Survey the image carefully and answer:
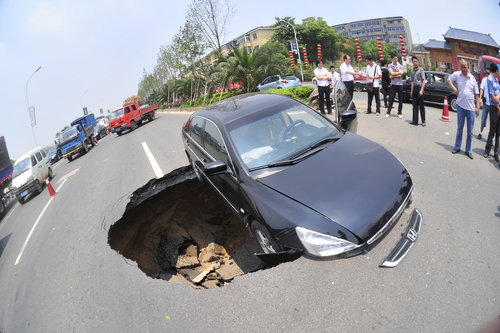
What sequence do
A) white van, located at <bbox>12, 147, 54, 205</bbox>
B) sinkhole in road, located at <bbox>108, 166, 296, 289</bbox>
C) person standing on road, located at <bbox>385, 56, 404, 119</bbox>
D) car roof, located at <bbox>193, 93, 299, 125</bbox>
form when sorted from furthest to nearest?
1. white van, located at <bbox>12, 147, 54, 205</bbox>
2. person standing on road, located at <bbox>385, 56, 404, 119</bbox>
3. sinkhole in road, located at <bbox>108, 166, 296, 289</bbox>
4. car roof, located at <bbox>193, 93, 299, 125</bbox>

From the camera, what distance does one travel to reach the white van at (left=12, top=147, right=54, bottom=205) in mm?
11641

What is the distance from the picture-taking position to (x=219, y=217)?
654 centimetres

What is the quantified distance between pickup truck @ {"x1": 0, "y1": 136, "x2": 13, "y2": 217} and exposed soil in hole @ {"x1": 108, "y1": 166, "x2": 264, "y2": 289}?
29.7 feet

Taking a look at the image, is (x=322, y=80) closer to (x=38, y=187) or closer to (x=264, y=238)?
(x=264, y=238)

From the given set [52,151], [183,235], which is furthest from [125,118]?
[183,235]

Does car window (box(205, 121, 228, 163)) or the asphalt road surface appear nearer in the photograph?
the asphalt road surface

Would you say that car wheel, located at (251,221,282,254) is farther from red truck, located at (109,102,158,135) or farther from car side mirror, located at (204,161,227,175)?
red truck, located at (109,102,158,135)

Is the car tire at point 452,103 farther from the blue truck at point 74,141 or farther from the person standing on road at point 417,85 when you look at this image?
the blue truck at point 74,141

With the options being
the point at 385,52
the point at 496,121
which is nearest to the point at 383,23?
the point at 385,52

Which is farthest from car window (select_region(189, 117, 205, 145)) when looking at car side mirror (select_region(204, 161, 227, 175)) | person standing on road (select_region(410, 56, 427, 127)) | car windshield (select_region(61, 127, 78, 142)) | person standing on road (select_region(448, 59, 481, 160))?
Result: car windshield (select_region(61, 127, 78, 142))

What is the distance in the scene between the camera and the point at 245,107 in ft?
15.0

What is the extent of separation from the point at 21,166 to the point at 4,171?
0.85m

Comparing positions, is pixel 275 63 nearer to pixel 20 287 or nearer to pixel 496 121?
pixel 496 121

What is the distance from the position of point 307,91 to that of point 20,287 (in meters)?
13.1
